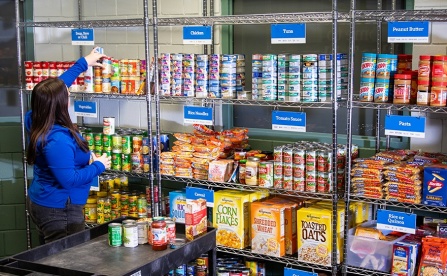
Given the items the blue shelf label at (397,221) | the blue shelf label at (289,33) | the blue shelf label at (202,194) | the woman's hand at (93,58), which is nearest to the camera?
the blue shelf label at (397,221)

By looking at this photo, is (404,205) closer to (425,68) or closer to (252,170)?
(425,68)

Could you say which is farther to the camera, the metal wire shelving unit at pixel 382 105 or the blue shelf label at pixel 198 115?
the blue shelf label at pixel 198 115

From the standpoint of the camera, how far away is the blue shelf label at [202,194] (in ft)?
15.2

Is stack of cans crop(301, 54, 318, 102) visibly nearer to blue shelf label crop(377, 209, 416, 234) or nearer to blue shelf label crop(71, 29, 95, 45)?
blue shelf label crop(377, 209, 416, 234)

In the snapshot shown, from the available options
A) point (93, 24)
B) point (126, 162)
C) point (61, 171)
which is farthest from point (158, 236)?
point (93, 24)

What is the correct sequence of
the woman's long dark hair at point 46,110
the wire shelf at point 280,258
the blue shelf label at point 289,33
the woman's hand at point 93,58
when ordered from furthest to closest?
1. the woman's hand at point 93,58
2. the wire shelf at point 280,258
3. the blue shelf label at point 289,33
4. the woman's long dark hair at point 46,110

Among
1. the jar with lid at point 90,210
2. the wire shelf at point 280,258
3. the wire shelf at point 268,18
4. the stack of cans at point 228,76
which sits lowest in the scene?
the wire shelf at point 280,258

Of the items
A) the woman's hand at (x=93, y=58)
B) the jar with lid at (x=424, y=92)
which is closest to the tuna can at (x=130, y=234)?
the jar with lid at (x=424, y=92)

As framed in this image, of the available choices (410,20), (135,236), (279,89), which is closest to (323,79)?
(279,89)

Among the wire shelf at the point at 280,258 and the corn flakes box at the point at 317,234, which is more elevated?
the corn flakes box at the point at 317,234

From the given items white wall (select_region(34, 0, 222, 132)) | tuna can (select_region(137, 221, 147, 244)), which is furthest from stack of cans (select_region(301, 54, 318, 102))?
tuna can (select_region(137, 221, 147, 244))

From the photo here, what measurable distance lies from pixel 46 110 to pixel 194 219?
129cm

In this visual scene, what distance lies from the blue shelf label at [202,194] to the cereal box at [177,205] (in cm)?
11

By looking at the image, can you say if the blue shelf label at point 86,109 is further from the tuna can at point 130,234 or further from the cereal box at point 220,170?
the tuna can at point 130,234
